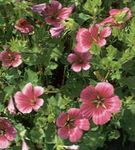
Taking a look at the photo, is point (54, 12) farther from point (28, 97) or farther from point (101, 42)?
point (28, 97)

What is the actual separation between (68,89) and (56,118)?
8.9 inches

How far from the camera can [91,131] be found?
226 centimetres

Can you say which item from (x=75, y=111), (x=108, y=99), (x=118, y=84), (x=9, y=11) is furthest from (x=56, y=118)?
(x=9, y=11)

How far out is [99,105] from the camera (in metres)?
2.14

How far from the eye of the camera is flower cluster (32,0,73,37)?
2.36m

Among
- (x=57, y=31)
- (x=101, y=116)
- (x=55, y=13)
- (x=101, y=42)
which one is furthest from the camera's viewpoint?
(x=55, y=13)

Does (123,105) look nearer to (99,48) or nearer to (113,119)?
(113,119)

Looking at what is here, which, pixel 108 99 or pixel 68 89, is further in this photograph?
pixel 68 89

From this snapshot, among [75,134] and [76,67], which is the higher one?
[76,67]

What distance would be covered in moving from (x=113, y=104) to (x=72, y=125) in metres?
0.19

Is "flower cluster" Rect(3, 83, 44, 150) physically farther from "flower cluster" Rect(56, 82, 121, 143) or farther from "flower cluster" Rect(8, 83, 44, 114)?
"flower cluster" Rect(56, 82, 121, 143)

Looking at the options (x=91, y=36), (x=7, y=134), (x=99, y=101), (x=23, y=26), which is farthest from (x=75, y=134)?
(x=23, y=26)

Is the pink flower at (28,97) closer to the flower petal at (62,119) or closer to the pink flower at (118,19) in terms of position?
the flower petal at (62,119)

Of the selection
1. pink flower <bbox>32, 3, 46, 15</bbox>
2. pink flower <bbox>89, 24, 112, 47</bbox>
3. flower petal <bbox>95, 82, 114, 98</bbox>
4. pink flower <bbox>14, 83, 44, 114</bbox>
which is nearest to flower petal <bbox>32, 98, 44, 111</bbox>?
pink flower <bbox>14, 83, 44, 114</bbox>
